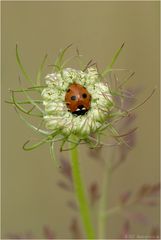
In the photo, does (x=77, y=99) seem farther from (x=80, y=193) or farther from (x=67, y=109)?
(x=80, y=193)

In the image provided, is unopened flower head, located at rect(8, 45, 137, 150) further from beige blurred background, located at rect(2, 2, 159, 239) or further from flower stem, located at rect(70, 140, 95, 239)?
beige blurred background, located at rect(2, 2, 159, 239)

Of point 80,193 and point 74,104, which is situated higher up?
point 74,104

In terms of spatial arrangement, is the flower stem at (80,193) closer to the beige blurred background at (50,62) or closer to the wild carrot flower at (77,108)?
the wild carrot flower at (77,108)

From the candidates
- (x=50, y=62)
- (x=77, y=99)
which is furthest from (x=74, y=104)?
(x=50, y=62)

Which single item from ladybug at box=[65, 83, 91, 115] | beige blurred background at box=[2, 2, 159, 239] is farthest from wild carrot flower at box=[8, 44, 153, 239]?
beige blurred background at box=[2, 2, 159, 239]

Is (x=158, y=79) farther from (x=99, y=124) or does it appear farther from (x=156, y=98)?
(x=99, y=124)

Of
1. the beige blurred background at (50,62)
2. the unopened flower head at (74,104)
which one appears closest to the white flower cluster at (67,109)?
the unopened flower head at (74,104)
